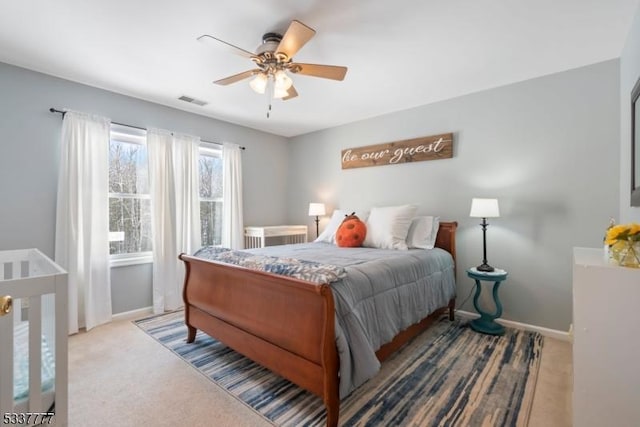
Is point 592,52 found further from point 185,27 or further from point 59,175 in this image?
point 59,175

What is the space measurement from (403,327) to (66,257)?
3120 millimetres

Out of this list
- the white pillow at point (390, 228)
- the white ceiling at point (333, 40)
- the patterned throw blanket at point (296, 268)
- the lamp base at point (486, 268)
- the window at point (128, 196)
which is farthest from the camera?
the window at point (128, 196)

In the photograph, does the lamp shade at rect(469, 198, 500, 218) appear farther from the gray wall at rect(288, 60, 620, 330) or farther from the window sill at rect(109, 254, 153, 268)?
the window sill at rect(109, 254, 153, 268)

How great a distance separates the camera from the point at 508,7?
73.1 inches

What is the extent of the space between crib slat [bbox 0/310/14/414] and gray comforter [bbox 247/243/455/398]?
A: 1.32 m

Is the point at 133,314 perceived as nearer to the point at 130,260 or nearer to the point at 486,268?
the point at 130,260

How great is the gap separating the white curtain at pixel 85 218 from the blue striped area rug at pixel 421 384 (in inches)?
Answer: 30.3

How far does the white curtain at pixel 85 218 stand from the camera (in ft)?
9.17

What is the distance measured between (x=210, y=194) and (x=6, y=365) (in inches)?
123

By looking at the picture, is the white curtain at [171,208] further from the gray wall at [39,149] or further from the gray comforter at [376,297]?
the gray comforter at [376,297]

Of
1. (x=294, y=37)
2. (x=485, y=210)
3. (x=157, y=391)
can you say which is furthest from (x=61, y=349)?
(x=485, y=210)

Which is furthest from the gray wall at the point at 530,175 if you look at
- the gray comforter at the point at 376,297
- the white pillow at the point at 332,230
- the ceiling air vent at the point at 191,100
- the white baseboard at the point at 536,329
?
the ceiling air vent at the point at 191,100

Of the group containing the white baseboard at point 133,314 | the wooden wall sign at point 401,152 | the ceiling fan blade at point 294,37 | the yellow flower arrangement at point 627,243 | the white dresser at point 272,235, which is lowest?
the white baseboard at point 133,314

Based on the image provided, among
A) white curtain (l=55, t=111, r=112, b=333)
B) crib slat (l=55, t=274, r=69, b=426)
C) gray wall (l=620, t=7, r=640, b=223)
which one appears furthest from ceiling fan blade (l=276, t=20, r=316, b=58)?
white curtain (l=55, t=111, r=112, b=333)
